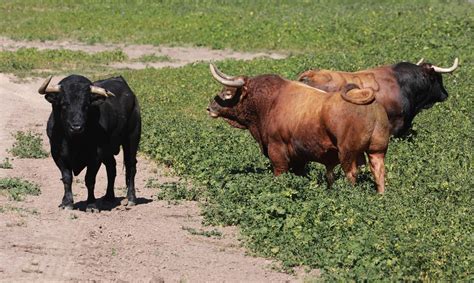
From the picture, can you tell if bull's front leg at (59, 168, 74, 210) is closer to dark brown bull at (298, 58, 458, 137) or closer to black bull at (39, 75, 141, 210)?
black bull at (39, 75, 141, 210)

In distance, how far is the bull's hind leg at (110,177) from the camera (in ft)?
47.4

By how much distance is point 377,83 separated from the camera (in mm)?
17094

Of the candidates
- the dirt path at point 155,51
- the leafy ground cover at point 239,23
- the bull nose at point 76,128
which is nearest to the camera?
the bull nose at point 76,128

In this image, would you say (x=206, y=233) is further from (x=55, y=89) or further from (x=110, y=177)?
(x=55, y=89)

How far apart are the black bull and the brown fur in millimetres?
3386

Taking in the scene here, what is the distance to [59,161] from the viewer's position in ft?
45.6

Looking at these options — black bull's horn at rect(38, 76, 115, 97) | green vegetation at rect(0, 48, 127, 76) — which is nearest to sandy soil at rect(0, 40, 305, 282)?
black bull's horn at rect(38, 76, 115, 97)

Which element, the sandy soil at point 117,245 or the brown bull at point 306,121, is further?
the brown bull at point 306,121

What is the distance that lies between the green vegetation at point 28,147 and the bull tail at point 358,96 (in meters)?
5.41

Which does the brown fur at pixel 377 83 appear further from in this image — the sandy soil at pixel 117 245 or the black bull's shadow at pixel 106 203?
the black bull's shadow at pixel 106 203

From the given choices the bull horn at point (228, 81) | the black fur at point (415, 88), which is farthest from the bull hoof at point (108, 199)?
the black fur at point (415, 88)

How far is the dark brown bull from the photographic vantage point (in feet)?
55.6

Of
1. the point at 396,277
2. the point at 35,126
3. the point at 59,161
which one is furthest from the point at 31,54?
the point at 396,277

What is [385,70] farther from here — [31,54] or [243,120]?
[31,54]
